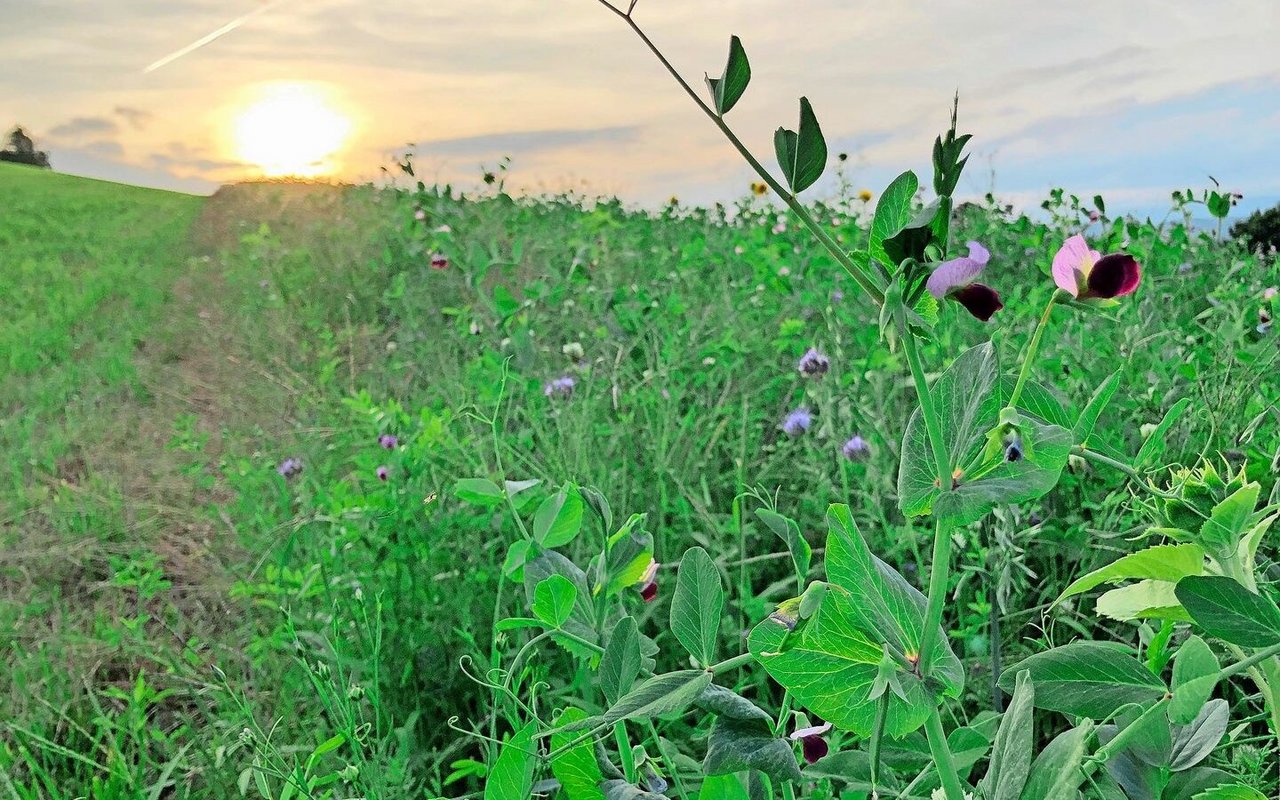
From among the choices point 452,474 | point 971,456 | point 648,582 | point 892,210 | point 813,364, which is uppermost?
point 892,210

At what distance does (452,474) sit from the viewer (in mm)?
1770

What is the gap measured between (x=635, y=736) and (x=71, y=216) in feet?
33.0

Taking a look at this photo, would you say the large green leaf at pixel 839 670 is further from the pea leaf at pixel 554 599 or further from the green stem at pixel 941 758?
the pea leaf at pixel 554 599

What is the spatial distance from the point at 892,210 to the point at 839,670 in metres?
0.25

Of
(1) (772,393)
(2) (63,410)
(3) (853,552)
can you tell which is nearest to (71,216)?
(2) (63,410)

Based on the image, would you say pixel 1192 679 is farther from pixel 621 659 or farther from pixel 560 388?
pixel 560 388

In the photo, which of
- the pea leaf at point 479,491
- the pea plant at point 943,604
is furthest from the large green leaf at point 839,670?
the pea leaf at point 479,491

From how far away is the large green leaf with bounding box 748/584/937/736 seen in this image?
0.52m

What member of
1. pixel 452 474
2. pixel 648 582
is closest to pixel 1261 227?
pixel 452 474

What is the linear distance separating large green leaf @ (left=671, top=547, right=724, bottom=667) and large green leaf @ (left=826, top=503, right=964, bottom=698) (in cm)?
13

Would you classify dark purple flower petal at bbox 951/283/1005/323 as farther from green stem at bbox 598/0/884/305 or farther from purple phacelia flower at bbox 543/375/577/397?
purple phacelia flower at bbox 543/375/577/397

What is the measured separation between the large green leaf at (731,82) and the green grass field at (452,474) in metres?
0.21

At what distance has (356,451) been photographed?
2.66 meters

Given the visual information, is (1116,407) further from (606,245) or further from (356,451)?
(606,245)
